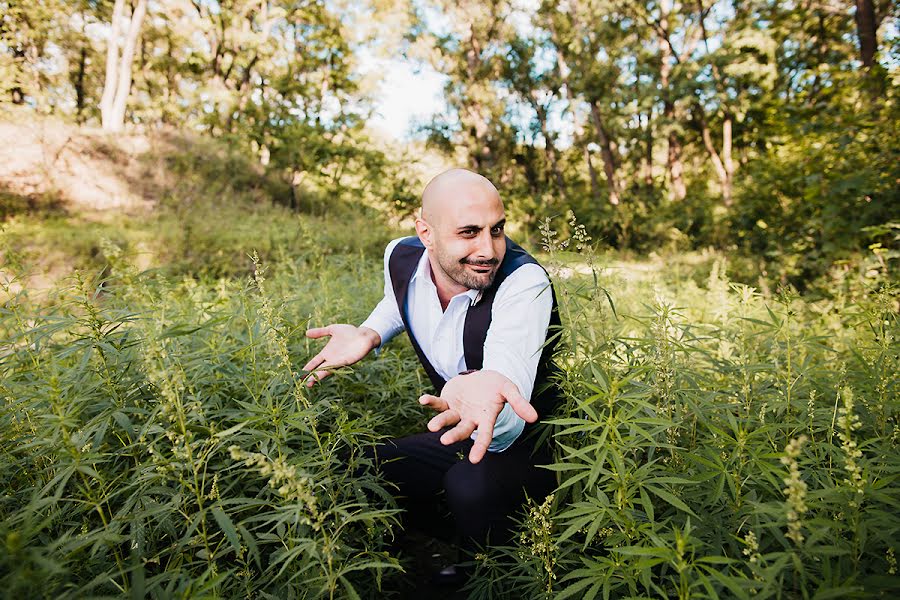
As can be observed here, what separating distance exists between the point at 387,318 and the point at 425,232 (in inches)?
25.9

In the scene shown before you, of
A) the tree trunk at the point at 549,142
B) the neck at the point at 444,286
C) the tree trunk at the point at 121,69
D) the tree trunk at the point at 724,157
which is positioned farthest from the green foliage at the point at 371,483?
the tree trunk at the point at 549,142

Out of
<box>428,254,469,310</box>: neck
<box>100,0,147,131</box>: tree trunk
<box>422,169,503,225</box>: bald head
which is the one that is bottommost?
<box>428,254,469,310</box>: neck

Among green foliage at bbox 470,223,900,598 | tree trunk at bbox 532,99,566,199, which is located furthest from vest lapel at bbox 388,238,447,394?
tree trunk at bbox 532,99,566,199

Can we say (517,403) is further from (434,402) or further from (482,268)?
(482,268)

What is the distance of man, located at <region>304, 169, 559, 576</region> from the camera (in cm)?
191

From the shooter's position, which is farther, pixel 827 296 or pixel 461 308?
pixel 827 296

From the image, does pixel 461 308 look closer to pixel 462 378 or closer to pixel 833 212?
pixel 462 378

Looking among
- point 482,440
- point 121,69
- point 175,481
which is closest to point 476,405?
point 482,440

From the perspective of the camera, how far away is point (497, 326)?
6.93 feet

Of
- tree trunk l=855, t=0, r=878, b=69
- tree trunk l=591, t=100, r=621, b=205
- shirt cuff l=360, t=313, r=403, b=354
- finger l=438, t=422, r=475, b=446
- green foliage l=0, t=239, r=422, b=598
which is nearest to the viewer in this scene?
green foliage l=0, t=239, r=422, b=598

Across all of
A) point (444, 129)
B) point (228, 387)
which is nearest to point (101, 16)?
point (444, 129)

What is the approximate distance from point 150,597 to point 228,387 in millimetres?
1048

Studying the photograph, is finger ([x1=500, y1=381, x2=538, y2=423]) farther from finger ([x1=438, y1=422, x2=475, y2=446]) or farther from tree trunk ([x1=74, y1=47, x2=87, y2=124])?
tree trunk ([x1=74, y1=47, x2=87, y2=124])

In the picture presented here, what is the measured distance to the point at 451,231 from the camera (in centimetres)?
232
